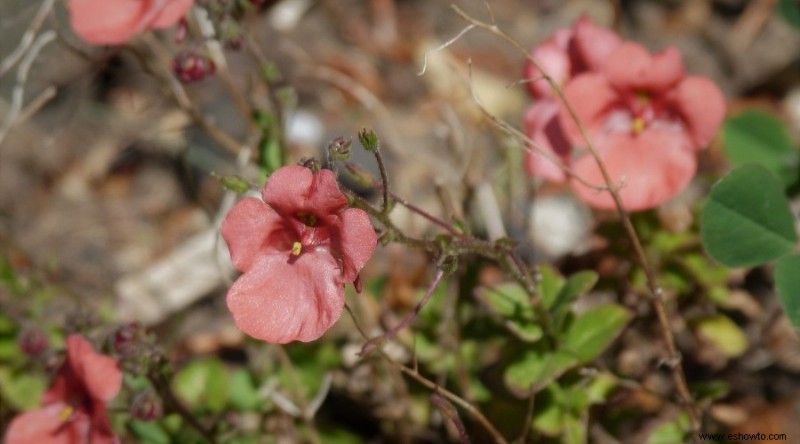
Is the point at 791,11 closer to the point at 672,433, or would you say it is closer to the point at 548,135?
the point at 548,135

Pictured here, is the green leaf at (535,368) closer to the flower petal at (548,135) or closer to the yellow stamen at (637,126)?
the flower petal at (548,135)

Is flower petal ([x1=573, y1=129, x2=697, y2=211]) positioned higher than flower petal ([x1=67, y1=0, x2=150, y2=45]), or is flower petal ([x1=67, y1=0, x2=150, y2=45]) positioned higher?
flower petal ([x1=67, y1=0, x2=150, y2=45])

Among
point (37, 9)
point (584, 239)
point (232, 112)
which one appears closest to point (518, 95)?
point (584, 239)

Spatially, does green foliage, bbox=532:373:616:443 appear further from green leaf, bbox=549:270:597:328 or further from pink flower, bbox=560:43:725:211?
pink flower, bbox=560:43:725:211

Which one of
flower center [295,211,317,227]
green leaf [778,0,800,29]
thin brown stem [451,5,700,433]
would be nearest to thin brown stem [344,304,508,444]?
flower center [295,211,317,227]

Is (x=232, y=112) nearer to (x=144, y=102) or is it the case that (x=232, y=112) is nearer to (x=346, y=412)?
(x=144, y=102)

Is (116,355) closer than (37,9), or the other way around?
(116,355)
